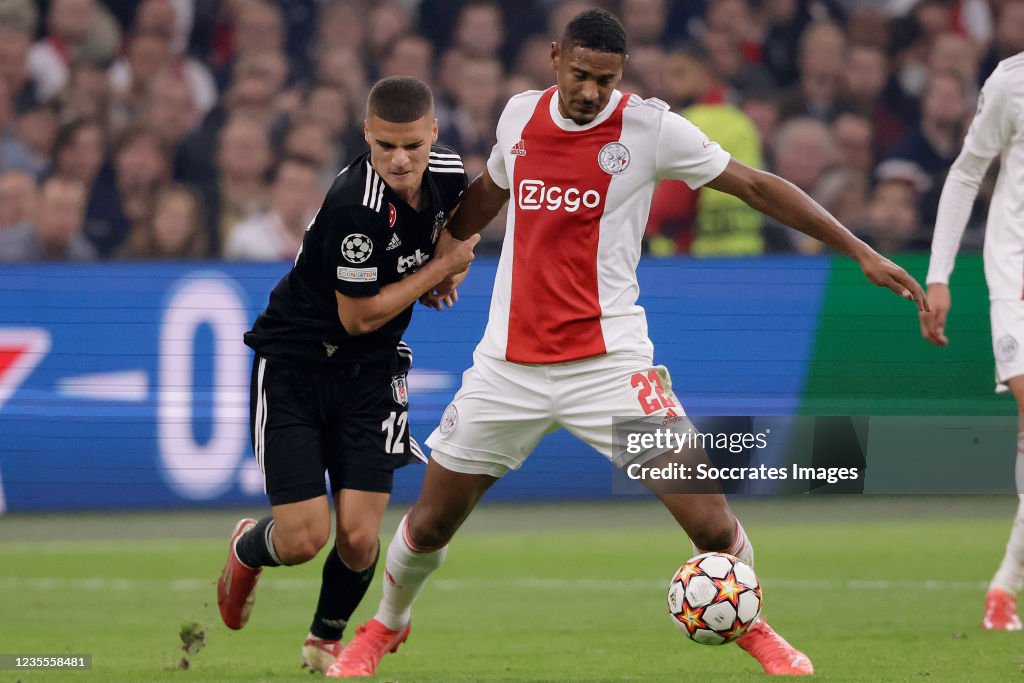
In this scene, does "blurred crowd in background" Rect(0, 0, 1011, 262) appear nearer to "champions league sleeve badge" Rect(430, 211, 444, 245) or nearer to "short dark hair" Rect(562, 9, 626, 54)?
"champions league sleeve badge" Rect(430, 211, 444, 245)

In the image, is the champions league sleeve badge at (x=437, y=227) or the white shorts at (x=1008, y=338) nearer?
the champions league sleeve badge at (x=437, y=227)

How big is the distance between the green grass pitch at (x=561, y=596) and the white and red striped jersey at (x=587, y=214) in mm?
1313

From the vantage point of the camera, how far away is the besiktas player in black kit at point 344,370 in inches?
226

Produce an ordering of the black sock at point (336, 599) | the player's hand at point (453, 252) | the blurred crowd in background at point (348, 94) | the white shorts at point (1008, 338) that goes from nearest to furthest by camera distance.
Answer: the player's hand at point (453, 252) < the black sock at point (336, 599) < the white shorts at point (1008, 338) < the blurred crowd in background at point (348, 94)

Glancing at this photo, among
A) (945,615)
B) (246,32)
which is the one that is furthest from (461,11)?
(945,615)

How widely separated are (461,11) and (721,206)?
144 inches

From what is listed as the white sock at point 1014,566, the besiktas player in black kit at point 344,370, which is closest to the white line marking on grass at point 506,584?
the white sock at point 1014,566

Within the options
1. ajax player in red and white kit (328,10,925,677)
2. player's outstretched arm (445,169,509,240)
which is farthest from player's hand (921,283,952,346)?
player's outstretched arm (445,169,509,240)

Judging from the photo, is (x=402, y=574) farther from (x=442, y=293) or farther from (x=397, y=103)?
(x=397, y=103)

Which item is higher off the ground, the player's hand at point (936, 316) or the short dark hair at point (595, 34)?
the short dark hair at point (595, 34)

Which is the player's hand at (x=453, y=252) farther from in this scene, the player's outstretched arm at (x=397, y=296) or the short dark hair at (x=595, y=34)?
the short dark hair at (x=595, y=34)

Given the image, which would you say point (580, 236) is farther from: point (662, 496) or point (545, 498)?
point (545, 498)

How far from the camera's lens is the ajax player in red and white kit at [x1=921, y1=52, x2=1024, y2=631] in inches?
260

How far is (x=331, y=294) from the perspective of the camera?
609 cm
